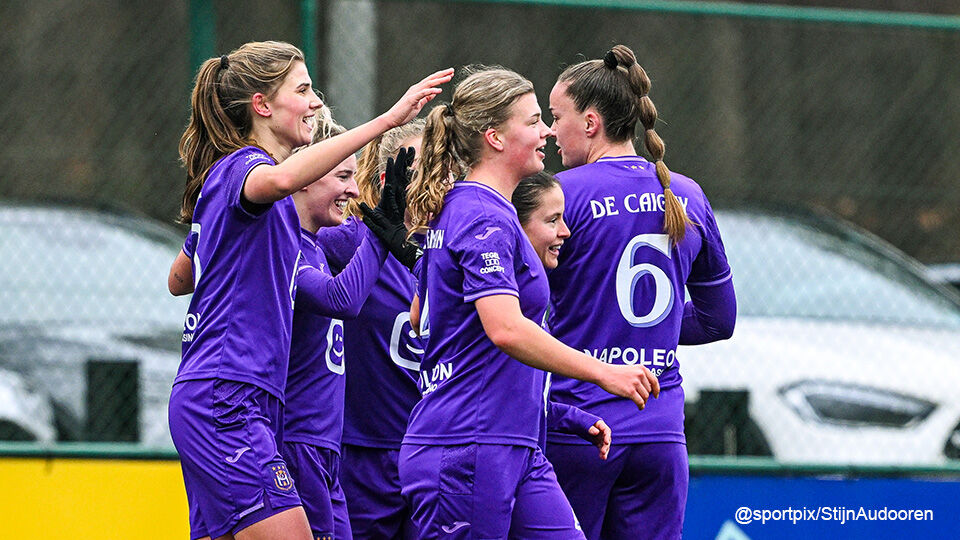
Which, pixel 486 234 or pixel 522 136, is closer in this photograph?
pixel 486 234

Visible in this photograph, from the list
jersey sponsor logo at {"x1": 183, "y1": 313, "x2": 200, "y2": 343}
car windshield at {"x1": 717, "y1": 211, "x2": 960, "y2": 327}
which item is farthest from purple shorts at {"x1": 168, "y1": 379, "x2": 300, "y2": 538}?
car windshield at {"x1": 717, "y1": 211, "x2": 960, "y2": 327}

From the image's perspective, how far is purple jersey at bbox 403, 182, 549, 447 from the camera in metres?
3.63

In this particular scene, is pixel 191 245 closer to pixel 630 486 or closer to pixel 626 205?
pixel 626 205

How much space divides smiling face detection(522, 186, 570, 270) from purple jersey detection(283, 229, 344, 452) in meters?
0.62

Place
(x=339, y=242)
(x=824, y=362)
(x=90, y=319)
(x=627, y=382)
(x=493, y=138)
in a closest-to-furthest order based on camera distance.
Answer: (x=627, y=382), (x=493, y=138), (x=339, y=242), (x=824, y=362), (x=90, y=319)

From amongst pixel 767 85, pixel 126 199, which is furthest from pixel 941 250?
pixel 126 199

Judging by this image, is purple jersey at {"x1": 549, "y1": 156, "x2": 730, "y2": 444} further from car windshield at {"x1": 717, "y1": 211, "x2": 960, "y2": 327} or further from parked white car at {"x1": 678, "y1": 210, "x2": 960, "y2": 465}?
car windshield at {"x1": 717, "y1": 211, "x2": 960, "y2": 327}

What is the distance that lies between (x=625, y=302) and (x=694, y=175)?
5.09m

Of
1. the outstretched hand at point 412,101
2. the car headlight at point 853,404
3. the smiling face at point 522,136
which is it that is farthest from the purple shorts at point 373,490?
the car headlight at point 853,404

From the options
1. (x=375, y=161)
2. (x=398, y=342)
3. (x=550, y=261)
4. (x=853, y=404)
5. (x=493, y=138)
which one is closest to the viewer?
(x=493, y=138)

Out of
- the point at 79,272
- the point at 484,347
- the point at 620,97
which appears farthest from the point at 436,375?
the point at 79,272

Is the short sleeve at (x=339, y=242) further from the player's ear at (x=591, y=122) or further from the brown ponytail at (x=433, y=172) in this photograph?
the player's ear at (x=591, y=122)

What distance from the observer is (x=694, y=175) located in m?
9.05

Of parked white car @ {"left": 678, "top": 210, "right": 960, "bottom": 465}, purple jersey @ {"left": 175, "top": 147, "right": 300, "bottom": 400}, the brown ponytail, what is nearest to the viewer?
purple jersey @ {"left": 175, "top": 147, "right": 300, "bottom": 400}
